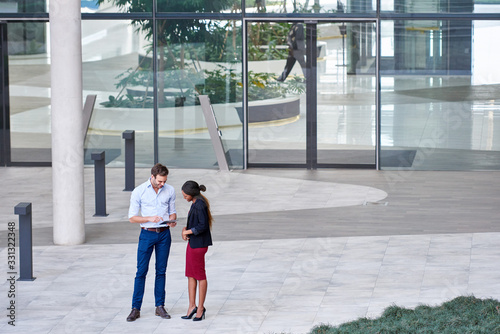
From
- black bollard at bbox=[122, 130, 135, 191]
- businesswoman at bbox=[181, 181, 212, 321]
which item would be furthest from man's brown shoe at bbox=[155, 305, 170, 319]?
black bollard at bbox=[122, 130, 135, 191]

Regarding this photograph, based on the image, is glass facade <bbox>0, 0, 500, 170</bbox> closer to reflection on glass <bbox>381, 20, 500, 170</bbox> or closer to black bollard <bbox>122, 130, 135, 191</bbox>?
reflection on glass <bbox>381, 20, 500, 170</bbox>

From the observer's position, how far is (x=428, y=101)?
54.5 ft

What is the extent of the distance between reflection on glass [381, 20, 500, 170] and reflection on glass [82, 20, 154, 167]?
4.70 m

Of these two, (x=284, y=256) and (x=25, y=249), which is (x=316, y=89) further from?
(x=25, y=249)

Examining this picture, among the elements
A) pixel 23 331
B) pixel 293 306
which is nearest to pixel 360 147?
pixel 293 306

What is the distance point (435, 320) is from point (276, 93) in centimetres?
964

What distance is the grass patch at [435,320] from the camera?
741 cm

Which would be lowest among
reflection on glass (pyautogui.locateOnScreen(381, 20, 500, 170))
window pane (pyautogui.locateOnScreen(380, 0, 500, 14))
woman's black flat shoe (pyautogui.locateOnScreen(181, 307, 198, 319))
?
woman's black flat shoe (pyautogui.locateOnScreen(181, 307, 198, 319))

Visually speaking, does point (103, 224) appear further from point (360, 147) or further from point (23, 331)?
point (360, 147)

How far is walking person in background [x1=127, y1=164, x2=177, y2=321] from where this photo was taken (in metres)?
8.02

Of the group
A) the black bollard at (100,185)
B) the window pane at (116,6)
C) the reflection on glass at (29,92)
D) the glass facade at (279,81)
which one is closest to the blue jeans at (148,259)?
the black bollard at (100,185)

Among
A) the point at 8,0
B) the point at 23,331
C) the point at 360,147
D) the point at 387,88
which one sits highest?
the point at 8,0

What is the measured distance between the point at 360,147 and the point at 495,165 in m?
2.59

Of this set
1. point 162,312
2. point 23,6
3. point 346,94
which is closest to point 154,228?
point 162,312
